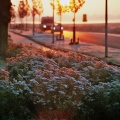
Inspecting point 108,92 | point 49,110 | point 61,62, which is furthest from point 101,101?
point 61,62

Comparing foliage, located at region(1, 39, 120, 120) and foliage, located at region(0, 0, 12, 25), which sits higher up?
foliage, located at region(0, 0, 12, 25)

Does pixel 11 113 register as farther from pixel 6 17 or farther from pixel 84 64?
pixel 6 17

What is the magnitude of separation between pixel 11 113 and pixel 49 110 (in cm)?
68

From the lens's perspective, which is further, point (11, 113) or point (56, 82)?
point (56, 82)

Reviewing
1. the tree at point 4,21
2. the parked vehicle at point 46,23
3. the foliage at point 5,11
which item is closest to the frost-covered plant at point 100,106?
the tree at point 4,21

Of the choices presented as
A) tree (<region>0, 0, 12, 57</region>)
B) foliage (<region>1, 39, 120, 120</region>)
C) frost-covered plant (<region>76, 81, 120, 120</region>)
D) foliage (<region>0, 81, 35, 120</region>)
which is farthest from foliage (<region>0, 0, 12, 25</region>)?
frost-covered plant (<region>76, 81, 120, 120</region>)

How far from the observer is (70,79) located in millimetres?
8578

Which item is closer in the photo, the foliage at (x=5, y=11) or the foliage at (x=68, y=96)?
the foliage at (x=68, y=96)

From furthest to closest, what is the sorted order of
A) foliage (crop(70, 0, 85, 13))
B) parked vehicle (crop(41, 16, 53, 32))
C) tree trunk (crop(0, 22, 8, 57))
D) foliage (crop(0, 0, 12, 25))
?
parked vehicle (crop(41, 16, 53, 32))
foliage (crop(70, 0, 85, 13))
tree trunk (crop(0, 22, 8, 57))
foliage (crop(0, 0, 12, 25))

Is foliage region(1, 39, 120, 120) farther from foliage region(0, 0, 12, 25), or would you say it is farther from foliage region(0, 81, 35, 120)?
foliage region(0, 0, 12, 25)

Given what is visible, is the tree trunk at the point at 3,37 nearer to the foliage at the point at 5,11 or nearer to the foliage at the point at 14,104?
the foliage at the point at 5,11

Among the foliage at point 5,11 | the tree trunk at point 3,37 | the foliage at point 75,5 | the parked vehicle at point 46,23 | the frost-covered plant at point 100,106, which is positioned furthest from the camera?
the parked vehicle at point 46,23

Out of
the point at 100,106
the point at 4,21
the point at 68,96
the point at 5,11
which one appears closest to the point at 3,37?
the point at 4,21

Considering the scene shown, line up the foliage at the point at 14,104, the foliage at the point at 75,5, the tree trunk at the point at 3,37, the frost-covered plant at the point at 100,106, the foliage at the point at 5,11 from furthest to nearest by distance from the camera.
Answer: the foliage at the point at 75,5 → the tree trunk at the point at 3,37 → the foliage at the point at 5,11 → the foliage at the point at 14,104 → the frost-covered plant at the point at 100,106
